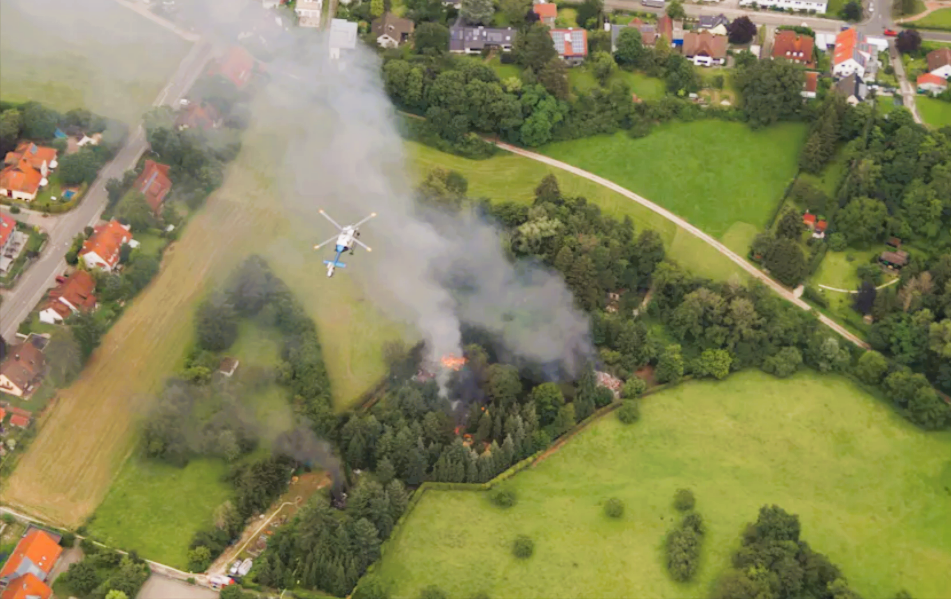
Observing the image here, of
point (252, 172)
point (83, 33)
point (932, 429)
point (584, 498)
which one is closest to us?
point (584, 498)

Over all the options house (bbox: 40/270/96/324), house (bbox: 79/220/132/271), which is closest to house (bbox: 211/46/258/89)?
house (bbox: 79/220/132/271)

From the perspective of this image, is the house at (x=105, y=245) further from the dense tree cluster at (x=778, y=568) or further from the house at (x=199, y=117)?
the dense tree cluster at (x=778, y=568)

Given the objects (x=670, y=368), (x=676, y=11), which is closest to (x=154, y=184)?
(x=670, y=368)

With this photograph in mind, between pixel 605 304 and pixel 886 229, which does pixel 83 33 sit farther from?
pixel 886 229

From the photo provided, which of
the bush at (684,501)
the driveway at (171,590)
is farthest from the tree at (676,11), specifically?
the driveway at (171,590)

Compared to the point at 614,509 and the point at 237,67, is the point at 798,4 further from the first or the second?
the point at 614,509

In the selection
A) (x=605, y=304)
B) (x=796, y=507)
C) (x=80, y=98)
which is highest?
(x=80, y=98)

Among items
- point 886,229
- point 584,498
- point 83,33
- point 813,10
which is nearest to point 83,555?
point 584,498

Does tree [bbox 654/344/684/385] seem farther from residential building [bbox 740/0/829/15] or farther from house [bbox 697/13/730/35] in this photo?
residential building [bbox 740/0/829/15]
